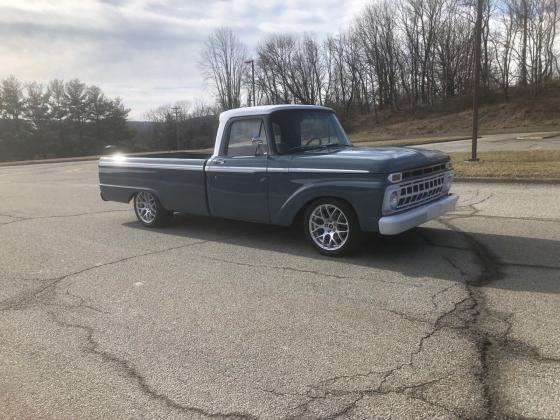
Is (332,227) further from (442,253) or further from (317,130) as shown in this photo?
(317,130)

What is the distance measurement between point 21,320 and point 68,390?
1.59 m

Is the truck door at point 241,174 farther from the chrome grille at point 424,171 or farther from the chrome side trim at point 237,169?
the chrome grille at point 424,171

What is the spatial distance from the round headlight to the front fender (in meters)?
0.13

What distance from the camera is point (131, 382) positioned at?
3.43 meters

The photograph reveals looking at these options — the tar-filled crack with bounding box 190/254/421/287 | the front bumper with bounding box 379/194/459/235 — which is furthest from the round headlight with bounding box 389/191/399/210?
the tar-filled crack with bounding box 190/254/421/287

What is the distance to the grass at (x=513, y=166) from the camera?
→ 1181cm

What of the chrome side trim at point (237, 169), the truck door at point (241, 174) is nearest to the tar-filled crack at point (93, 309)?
the truck door at point (241, 174)

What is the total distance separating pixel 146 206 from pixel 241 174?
7.93ft

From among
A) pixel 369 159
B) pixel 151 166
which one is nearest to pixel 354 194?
pixel 369 159

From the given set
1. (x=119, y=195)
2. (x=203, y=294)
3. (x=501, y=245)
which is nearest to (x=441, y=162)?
(x=501, y=245)

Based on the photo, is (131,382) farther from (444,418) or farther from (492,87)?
(492,87)

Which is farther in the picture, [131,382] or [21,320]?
[21,320]

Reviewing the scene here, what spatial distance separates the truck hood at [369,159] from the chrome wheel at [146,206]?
3068 millimetres

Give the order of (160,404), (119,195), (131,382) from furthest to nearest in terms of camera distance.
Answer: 1. (119,195)
2. (131,382)
3. (160,404)
